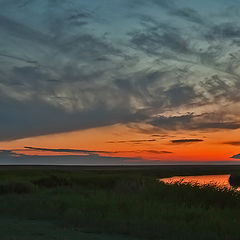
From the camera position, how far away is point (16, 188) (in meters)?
35.4

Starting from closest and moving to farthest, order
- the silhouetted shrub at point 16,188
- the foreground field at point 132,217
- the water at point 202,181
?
the foreground field at point 132,217 → the water at point 202,181 → the silhouetted shrub at point 16,188

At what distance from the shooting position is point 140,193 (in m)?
28.5

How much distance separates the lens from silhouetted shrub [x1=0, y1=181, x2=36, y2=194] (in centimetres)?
3488

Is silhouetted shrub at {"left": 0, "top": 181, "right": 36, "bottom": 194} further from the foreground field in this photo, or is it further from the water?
the water

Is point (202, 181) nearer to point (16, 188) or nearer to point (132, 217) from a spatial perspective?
point (16, 188)

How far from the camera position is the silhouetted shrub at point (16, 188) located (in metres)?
34.9

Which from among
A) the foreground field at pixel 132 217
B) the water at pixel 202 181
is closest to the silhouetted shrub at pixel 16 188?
the foreground field at pixel 132 217

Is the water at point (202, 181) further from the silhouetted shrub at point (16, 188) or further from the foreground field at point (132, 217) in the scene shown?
the silhouetted shrub at point (16, 188)

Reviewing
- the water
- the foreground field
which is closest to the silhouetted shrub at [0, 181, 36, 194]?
the foreground field

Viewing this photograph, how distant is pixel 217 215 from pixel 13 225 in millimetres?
10198

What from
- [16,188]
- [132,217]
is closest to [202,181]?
[16,188]

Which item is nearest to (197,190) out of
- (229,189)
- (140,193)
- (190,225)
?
(229,189)

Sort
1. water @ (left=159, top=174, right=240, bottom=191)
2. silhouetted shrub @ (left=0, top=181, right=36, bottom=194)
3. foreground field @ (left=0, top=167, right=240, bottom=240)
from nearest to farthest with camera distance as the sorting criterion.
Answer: foreground field @ (left=0, top=167, right=240, bottom=240) → water @ (left=159, top=174, right=240, bottom=191) → silhouetted shrub @ (left=0, top=181, right=36, bottom=194)

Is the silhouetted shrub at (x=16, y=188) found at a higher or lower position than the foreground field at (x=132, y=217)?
higher
